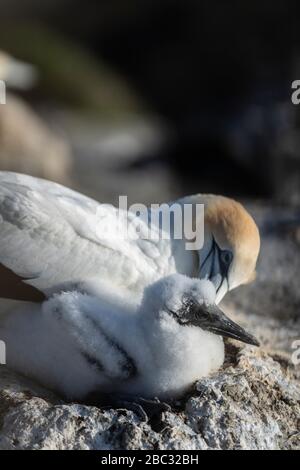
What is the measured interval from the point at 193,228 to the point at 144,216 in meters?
0.25

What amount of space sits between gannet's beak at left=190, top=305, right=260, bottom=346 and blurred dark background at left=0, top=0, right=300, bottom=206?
5990mm

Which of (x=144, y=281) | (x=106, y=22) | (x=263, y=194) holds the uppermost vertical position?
(x=106, y=22)

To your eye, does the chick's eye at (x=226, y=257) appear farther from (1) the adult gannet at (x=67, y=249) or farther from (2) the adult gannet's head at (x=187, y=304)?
(2) the adult gannet's head at (x=187, y=304)

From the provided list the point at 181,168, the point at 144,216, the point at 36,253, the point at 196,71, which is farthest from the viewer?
the point at 196,71

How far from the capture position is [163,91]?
15945 millimetres

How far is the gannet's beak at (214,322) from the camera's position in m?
3.64

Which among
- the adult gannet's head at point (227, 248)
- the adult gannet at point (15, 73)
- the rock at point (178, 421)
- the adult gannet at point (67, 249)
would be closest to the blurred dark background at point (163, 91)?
the adult gannet at point (15, 73)

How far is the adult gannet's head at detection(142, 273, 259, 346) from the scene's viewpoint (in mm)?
3598

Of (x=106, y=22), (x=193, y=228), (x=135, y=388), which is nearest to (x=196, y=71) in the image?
(x=106, y=22)

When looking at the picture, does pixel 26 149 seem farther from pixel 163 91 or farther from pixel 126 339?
pixel 126 339

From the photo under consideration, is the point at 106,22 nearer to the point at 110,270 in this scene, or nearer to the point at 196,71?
the point at 196,71

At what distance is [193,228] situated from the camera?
4625mm

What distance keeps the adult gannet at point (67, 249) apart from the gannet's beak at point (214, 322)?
0.31 metres

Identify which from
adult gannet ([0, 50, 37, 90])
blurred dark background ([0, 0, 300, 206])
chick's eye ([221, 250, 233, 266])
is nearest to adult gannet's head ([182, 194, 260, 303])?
chick's eye ([221, 250, 233, 266])
